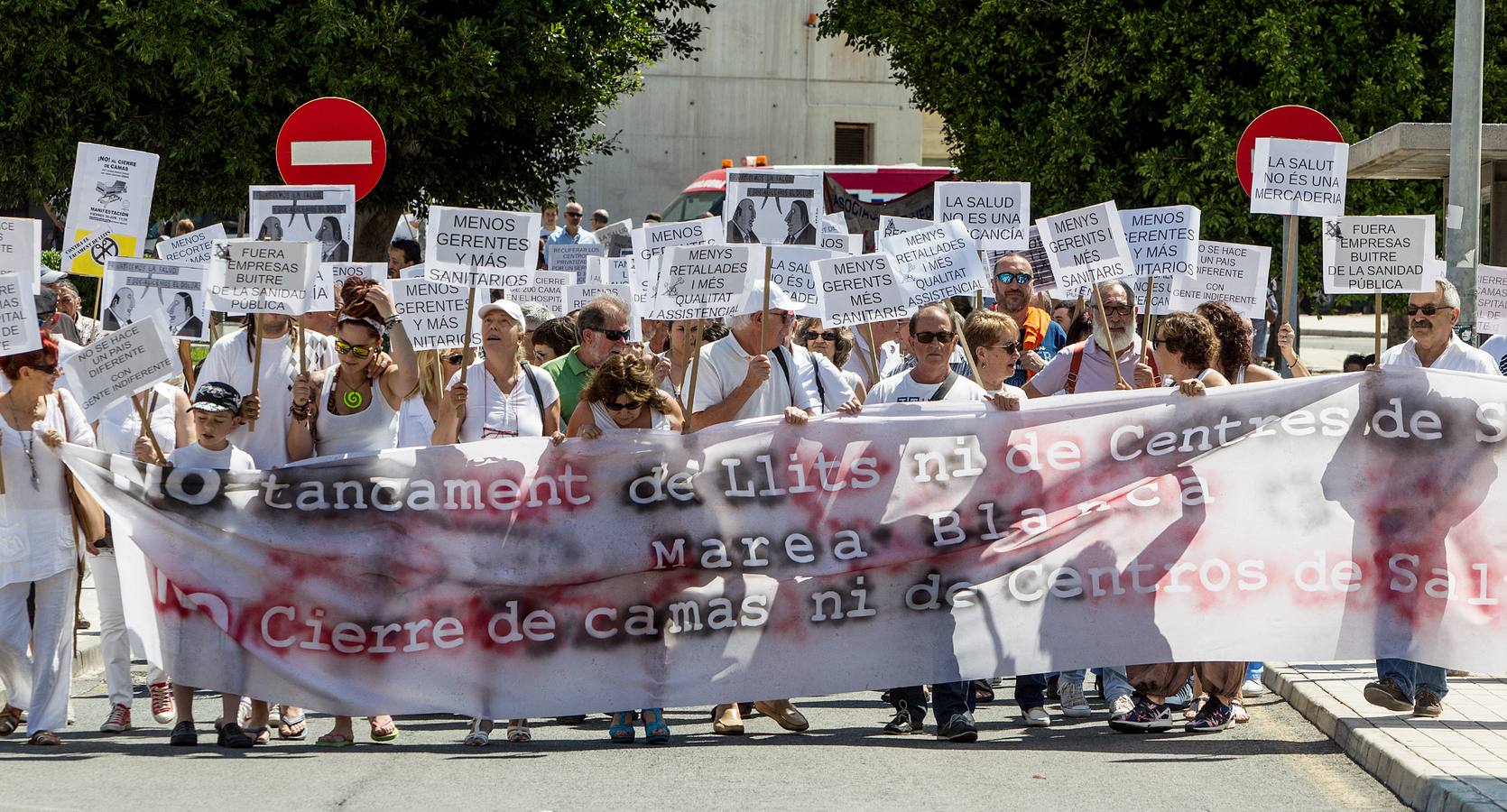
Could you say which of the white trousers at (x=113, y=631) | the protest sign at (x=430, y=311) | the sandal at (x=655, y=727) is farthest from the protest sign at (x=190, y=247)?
the sandal at (x=655, y=727)

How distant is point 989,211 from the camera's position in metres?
11.2

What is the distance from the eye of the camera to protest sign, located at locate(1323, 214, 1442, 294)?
30.1 feet

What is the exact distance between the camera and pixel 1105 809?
6965mm

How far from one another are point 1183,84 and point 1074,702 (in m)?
15.0

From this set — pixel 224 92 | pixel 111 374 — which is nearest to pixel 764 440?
pixel 111 374

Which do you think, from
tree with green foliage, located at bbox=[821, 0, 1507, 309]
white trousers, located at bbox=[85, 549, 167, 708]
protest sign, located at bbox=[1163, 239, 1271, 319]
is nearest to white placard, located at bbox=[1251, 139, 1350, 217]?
protest sign, located at bbox=[1163, 239, 1271, 319]

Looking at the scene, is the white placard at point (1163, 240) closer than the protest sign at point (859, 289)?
No

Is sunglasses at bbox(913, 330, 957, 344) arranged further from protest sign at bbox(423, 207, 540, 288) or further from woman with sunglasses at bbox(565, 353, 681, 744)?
protest sign at bbox(423, 207, 540, 288)

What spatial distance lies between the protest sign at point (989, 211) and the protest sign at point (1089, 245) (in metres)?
1.15

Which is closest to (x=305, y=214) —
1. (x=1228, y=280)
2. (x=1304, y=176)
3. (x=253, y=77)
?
(x=1228, y=280)

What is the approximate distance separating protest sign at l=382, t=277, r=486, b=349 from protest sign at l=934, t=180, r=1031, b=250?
9.60 ft

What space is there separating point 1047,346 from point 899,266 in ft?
5.85

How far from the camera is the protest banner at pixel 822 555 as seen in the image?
8.28 metres

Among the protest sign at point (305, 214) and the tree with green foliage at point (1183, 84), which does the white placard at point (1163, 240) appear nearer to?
the protest sign at point (305, 214)
